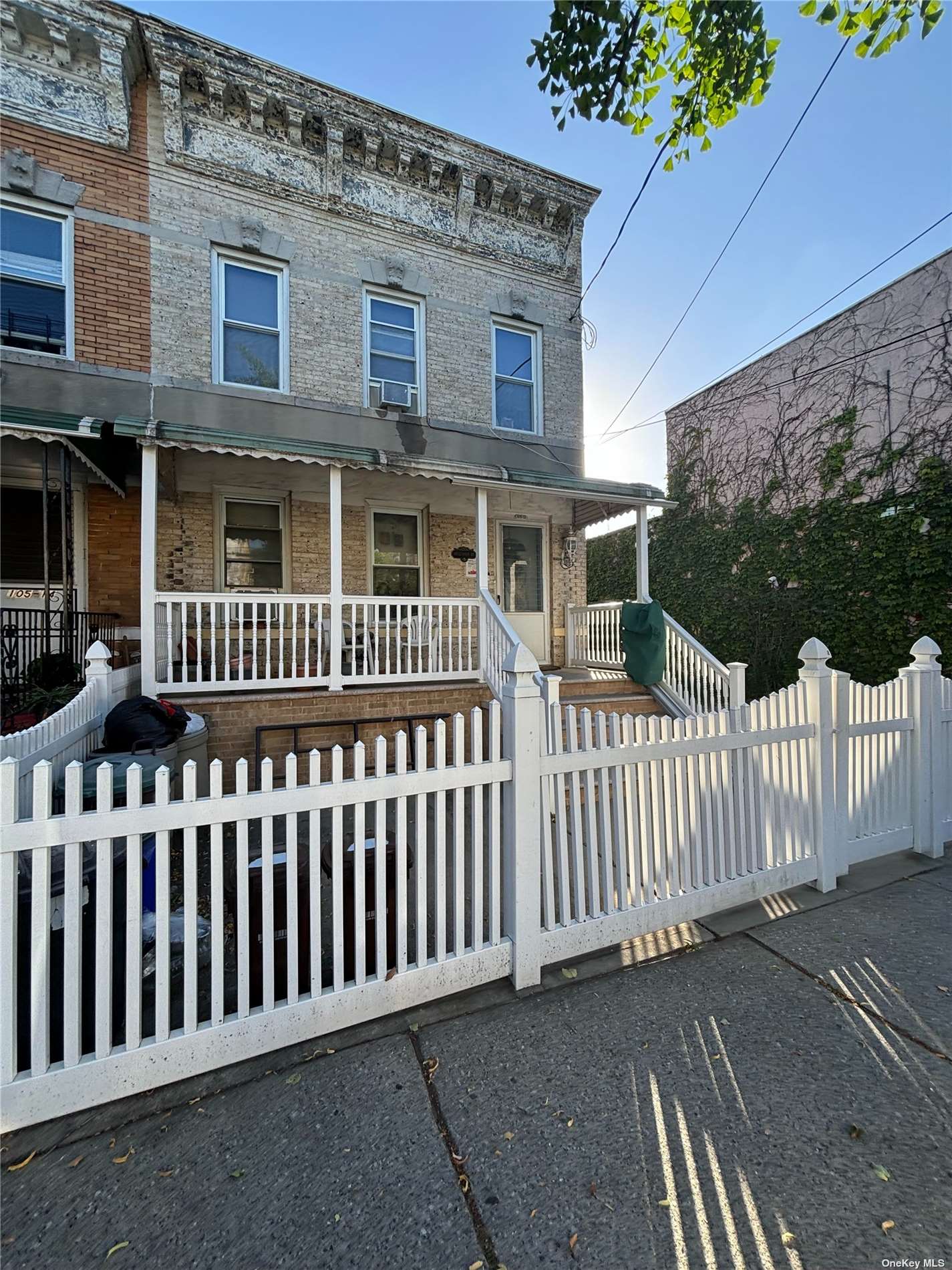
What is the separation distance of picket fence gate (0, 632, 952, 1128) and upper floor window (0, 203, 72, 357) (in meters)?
6.46

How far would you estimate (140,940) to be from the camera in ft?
7.04

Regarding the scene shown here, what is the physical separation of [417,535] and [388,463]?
244 centimetres

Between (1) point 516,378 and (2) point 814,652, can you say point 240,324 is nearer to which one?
(1) point 516,378

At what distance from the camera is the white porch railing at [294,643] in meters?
5.70

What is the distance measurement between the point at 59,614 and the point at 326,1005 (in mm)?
6089

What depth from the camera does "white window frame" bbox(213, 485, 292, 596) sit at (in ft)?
24.9

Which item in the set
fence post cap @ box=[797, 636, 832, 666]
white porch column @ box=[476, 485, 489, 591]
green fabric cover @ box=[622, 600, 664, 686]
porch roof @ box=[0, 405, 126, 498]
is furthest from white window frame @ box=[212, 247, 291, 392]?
fence post cap @ box=[797, 636, 832, 666]

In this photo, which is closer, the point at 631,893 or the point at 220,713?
the point at 631,893

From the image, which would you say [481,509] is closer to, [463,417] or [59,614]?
[463,417]

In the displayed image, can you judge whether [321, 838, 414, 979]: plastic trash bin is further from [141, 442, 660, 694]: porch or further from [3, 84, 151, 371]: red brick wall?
[3, 84, 151, 371]: red brick wall

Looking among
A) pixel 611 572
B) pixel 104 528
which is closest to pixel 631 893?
pixel 104 528

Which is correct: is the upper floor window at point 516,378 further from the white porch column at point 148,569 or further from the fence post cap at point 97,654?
the fence post cap at point 97,654

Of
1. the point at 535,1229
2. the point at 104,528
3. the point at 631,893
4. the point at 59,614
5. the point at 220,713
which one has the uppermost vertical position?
the point at 104,528

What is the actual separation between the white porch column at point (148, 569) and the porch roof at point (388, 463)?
0.85 ft
